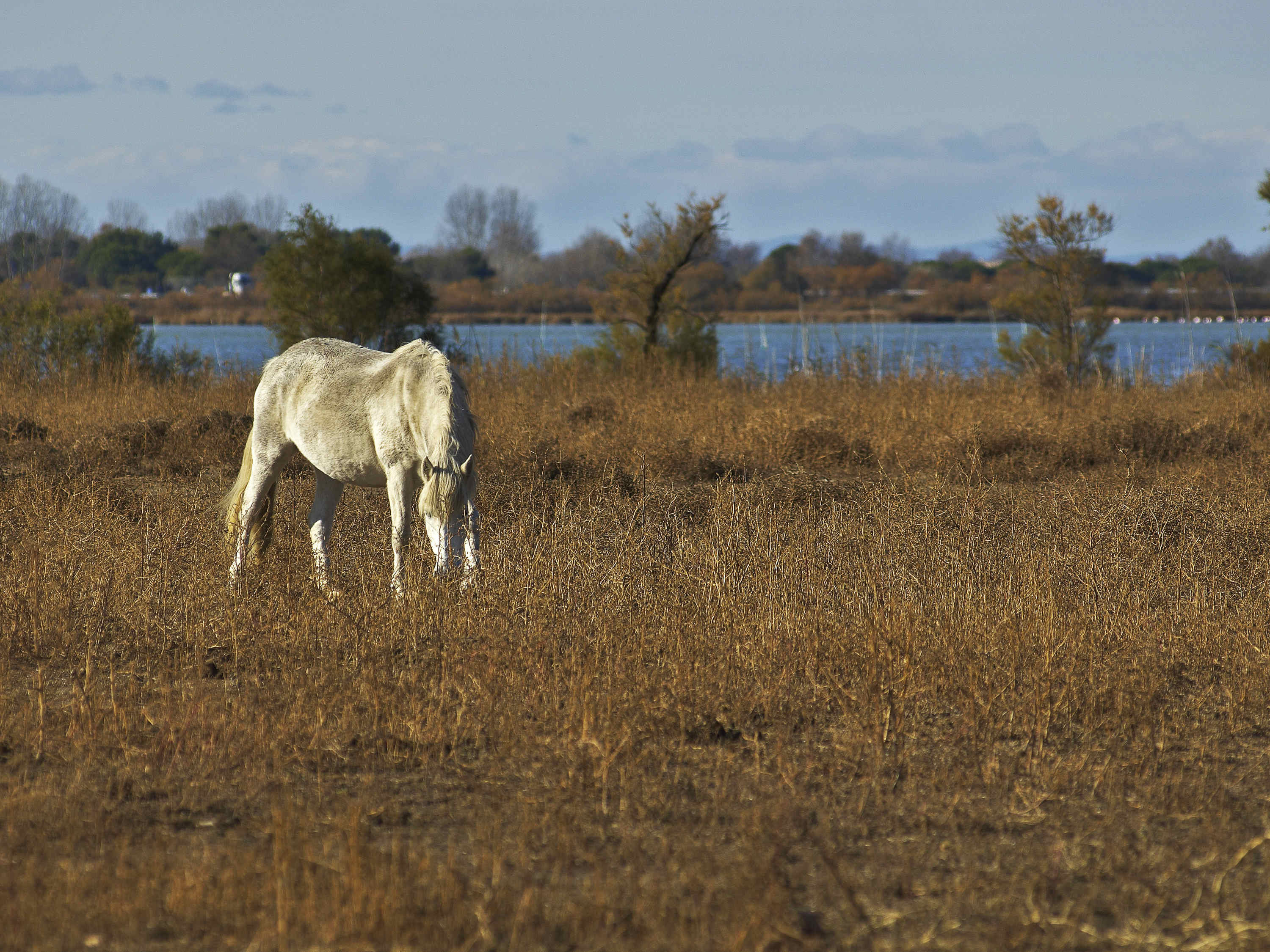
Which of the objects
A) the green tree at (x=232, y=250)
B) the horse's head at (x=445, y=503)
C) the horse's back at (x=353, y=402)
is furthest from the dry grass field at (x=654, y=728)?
the green tree at (x=232, y=250)

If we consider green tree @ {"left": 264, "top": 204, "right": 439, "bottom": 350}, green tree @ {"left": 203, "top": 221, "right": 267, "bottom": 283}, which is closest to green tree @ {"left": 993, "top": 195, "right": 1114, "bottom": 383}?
green tree @ {"left": 264, "top": 204, "right": 439, "bottom": 350}

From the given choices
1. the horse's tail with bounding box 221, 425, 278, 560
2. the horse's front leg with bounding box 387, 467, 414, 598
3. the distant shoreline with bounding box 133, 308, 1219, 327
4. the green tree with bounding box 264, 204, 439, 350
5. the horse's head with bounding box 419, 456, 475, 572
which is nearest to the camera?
the horse's head with bounding box 419, 456, 475, 572

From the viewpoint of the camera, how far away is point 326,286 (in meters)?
17.2

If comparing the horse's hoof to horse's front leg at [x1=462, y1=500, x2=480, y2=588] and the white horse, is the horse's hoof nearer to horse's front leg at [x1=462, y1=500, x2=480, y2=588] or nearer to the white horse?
the white horse

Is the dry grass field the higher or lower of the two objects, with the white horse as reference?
lower

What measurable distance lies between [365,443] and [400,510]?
1.57 feet

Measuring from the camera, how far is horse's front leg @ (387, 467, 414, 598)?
6.18 meters

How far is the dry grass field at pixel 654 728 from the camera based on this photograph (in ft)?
10.3

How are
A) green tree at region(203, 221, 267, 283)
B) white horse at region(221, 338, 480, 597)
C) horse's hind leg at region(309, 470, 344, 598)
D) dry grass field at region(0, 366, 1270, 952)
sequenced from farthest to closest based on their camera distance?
green tree at region(203, 221, 267, 283) → horse's hind leg at region(309, 470, 344, 598) → white horse at region(221, 338, 480, 597) → dry grass field at region(0, 366, 1270, 952)

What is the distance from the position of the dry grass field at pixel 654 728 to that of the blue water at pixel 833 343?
9.86 meters

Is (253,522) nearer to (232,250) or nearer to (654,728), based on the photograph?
(654,728)

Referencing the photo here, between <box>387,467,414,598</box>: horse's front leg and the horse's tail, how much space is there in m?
1.24

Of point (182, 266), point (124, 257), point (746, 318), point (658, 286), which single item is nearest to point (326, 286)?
point (658, 286)

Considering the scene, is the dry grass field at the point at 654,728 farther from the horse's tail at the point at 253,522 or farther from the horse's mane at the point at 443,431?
the horse's mane at the point at 443,431
